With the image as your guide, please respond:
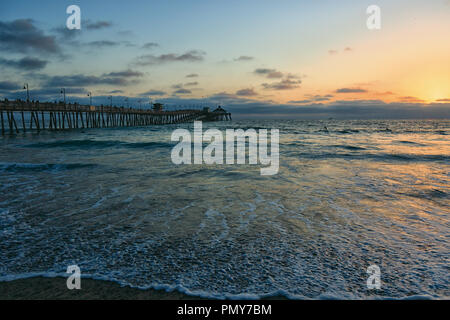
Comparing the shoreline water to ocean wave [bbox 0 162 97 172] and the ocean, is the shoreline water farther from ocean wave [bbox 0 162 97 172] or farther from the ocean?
ocean wave [bbox 0 162 97 172]

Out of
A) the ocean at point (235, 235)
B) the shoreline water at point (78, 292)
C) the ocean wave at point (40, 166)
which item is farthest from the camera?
the ocean wave at point (40, 166)

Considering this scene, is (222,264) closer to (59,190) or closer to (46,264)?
(46,264)

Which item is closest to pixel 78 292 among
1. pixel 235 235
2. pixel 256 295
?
pixel 256 295

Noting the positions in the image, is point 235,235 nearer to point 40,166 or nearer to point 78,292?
point 78,292

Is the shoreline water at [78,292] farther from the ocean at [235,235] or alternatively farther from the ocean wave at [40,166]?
the ocean wave at [40,166]

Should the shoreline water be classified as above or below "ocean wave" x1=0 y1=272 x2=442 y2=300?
above

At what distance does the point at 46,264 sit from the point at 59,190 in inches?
185

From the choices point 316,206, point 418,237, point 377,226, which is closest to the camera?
point 418,237

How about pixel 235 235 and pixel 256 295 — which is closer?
pixel 256 295

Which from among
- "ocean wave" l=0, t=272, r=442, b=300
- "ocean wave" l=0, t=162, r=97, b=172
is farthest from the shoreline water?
"ocean wave" l=0, t=162, r=97, b=172

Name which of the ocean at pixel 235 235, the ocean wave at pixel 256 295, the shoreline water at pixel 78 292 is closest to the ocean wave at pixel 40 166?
the ocean at pixel 235 235
